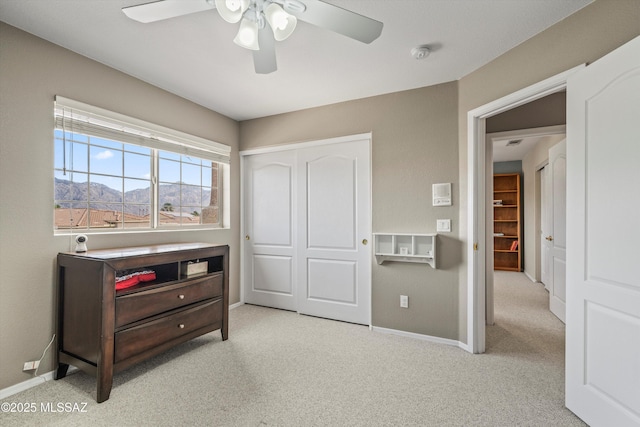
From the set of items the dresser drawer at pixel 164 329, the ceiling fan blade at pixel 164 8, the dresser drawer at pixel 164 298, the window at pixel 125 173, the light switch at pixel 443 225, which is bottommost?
the dresser drawer at pixel 164 329

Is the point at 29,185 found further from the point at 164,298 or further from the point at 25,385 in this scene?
the point at 25,385

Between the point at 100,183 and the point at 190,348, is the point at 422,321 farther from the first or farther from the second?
the point at 100,183

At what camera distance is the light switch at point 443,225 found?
114 inches

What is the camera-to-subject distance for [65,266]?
2.24 metres

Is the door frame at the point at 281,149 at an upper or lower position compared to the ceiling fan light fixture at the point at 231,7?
lower

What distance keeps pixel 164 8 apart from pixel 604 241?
99.9 inches

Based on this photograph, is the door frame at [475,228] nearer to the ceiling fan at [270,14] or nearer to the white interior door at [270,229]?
the ceiling fan at [270,14]

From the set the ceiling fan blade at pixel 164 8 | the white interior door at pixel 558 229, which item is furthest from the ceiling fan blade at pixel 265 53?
the white interior door at pixel 558 229

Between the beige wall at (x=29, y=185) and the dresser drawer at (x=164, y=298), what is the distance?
0.63 meters

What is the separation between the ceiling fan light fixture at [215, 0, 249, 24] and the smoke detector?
4.66 ft

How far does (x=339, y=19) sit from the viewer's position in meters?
1.43

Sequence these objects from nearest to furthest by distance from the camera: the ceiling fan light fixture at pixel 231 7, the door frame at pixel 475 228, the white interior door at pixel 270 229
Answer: the ceiling fan light fixture at pixel 231 7 < the door frame at pixel 475 228 < the white interior door at pixel 270 229

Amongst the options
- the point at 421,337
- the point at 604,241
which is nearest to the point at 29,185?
the point at 421,337

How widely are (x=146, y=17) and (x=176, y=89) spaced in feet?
5.63
